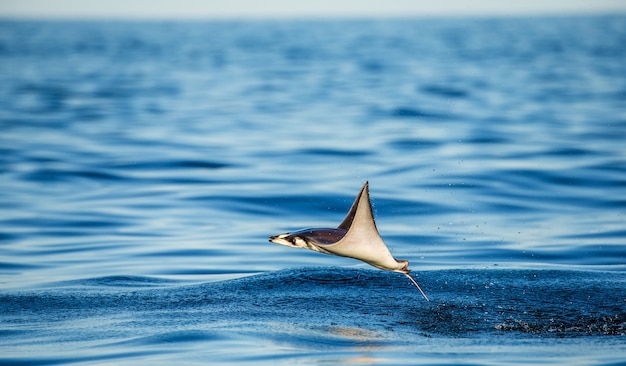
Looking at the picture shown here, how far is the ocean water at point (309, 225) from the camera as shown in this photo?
654 cm

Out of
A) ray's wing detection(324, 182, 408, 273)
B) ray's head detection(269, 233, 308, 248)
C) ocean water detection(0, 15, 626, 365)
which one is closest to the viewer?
ray's wing detection(324, 182, 408, 273)

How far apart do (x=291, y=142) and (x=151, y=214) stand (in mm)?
7279

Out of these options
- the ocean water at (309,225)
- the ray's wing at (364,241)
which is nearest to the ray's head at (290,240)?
the ray's wing at (364,241)

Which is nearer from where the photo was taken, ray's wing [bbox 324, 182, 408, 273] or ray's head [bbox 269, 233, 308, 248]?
ray's wing [bbox 324, 182, 408, 273]

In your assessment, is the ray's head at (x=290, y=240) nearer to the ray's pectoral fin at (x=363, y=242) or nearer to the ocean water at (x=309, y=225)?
the ray's pectoral fin at (x=363, y=242)

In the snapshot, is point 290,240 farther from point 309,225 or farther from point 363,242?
point 309,225

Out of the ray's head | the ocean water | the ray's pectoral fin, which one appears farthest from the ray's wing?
the ocean water

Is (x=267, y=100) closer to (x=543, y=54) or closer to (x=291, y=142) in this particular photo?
(x=291, y=142)

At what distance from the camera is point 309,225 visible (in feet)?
38.9

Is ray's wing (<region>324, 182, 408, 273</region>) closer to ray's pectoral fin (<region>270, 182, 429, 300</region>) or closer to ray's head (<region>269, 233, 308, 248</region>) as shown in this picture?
ray's pectoral fin (<region>270, 182, 429, 300</region>)

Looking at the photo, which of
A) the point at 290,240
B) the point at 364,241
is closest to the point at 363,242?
the point at 364,241

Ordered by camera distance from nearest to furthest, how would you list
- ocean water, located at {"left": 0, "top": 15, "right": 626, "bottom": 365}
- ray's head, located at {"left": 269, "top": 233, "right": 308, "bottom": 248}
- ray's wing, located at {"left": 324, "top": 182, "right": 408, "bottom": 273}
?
ray's wing, located at {"left": 324, "top": 182, "right": 408, "bottom": 273}, ray's head, located at {"left": 269, "top": 233, "right": 308, "bottom": 248}, ocean water, located at {"left": 0, "top": 15, "right": 626, "bottom": 365}

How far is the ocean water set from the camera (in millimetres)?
6543

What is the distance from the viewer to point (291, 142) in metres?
19.5
